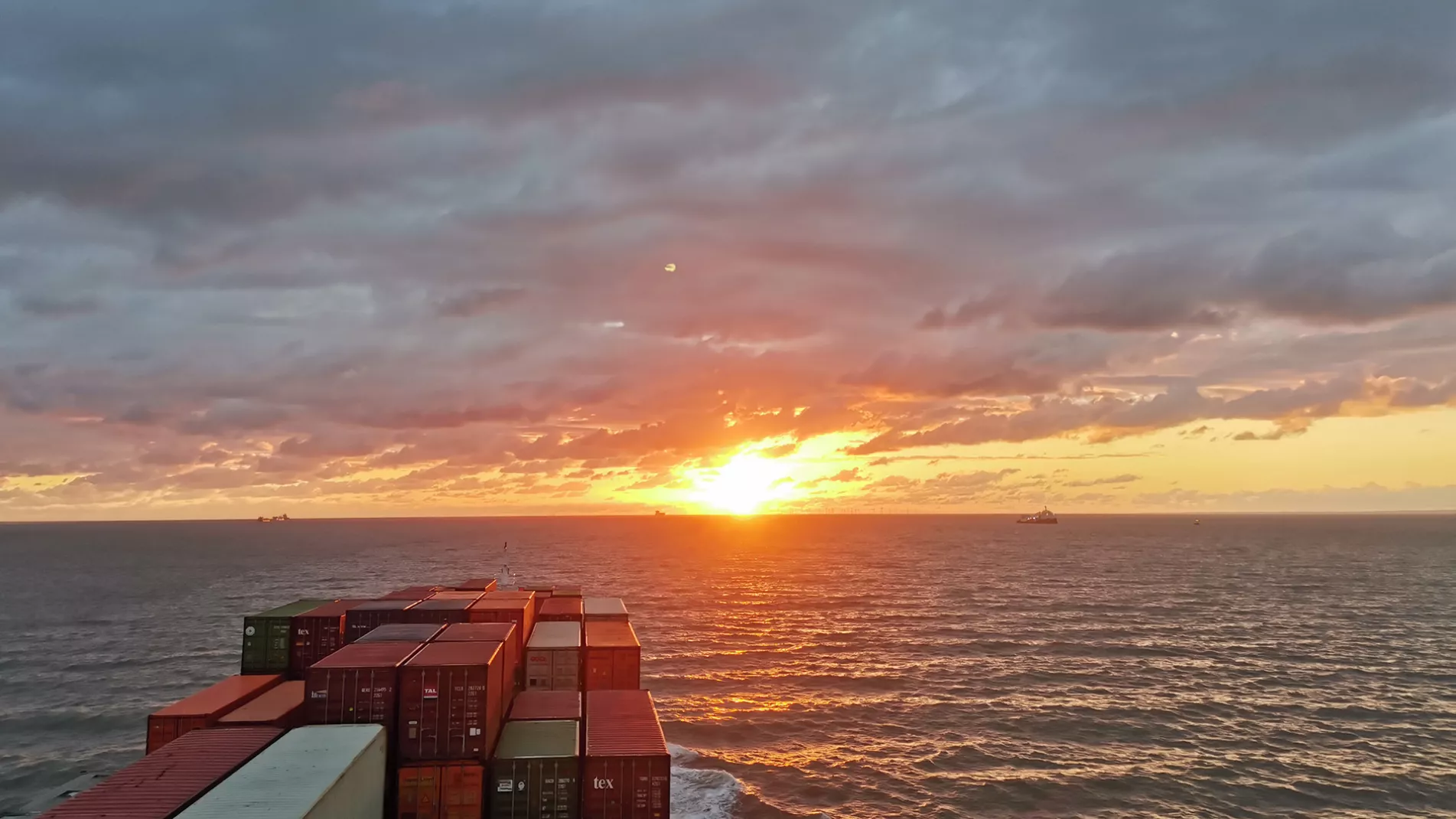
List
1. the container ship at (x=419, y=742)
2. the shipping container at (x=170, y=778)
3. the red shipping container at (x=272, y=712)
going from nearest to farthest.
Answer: the shipping container at (x=170, y=778)
the container ship at (x=419, y=742)
the red shipping container at (x=272, y=712)

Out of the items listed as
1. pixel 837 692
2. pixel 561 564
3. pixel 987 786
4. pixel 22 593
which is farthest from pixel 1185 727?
pixel 22 593

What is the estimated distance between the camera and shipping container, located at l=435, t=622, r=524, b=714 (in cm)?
3272

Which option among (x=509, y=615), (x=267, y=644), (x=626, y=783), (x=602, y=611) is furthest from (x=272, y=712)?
(x=602, y=611)

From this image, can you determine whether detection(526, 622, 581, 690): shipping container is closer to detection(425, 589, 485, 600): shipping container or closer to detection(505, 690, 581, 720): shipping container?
detection(505, 690, 581, 720): shipping container

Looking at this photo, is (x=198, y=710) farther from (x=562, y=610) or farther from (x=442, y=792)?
(x=562, y=610)

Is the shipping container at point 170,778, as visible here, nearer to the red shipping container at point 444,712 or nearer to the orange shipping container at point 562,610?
the red shipping container at point 444,712

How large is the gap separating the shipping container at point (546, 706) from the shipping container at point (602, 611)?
536 inches

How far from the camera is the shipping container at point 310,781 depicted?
1888 centimetres

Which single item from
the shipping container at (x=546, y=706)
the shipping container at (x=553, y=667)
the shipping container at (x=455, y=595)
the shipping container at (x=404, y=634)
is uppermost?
the shipping container at (x=404, y=634)

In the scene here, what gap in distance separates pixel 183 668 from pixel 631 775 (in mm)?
58947

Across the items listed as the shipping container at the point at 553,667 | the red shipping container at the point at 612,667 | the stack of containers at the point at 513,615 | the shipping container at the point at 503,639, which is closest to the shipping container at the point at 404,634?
the shipping container at the point at 503,639

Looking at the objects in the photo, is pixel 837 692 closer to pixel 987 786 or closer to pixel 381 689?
pixel 987 786

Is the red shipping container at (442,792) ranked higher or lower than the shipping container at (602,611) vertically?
lower

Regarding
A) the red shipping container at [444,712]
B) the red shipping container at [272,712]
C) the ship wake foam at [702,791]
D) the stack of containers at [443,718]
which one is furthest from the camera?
the ship wake foam at [702,791]
